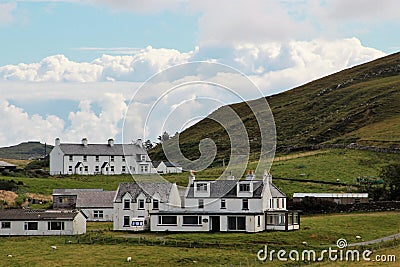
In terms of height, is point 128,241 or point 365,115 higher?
point 365,115

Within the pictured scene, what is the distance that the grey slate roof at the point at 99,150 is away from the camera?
136125 mm

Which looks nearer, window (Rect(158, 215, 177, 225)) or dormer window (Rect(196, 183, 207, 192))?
window (Rect(158, 215, 177, 225))

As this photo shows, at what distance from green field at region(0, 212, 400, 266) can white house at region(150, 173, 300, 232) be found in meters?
2.33

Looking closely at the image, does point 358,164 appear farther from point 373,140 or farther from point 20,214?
point 20,214

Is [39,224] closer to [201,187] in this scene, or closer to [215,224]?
[201,187]

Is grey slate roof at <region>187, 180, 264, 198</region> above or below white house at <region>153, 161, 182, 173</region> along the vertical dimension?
below

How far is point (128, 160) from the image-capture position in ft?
453

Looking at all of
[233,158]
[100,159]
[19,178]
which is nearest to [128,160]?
[100,159]

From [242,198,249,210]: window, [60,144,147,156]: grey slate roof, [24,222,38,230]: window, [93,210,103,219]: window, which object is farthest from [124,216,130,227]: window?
[60,144,147,156]: grey slate roof

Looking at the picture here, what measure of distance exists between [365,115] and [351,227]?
350 ft

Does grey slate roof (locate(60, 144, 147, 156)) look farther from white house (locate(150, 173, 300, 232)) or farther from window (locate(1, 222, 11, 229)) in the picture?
window (locate(1, 222, 11, 229))

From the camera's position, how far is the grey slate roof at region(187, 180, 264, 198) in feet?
242

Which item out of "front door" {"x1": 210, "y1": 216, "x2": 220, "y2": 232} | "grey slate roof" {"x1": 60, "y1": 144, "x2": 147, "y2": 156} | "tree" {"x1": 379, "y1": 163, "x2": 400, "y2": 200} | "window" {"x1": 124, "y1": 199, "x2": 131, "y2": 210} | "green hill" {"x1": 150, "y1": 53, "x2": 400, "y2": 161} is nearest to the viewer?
"front door" {"x1": 210, "y1": 216, "x2": 220, "y2": 232}

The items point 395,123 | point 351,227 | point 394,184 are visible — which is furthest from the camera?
point 395,123
